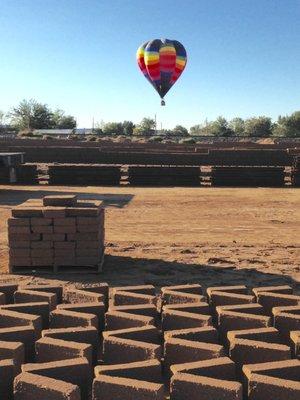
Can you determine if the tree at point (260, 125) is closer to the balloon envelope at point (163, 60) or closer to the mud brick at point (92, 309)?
the balloon envelope at point (163, 60)

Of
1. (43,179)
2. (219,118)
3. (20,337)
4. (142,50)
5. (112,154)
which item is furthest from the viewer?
(219,118)

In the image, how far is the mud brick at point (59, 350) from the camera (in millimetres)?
4426

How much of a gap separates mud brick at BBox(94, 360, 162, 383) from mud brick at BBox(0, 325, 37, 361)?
3.49 feet

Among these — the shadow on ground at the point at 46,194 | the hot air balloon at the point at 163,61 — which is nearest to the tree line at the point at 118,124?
the hot air balloon at the point at 163,61

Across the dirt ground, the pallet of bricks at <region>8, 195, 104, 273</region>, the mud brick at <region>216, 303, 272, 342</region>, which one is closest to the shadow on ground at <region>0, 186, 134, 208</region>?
the dirt ground

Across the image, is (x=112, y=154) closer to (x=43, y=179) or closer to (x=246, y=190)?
(x=43, y=179)

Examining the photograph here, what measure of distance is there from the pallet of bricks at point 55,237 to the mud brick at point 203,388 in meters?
4.50

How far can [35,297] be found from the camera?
19.6 ft

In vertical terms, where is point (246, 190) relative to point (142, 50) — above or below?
below

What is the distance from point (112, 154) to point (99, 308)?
25678mm

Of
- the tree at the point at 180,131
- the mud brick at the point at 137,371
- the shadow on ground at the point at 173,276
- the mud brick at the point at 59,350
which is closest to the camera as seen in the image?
the mud brick at the point at 137,371

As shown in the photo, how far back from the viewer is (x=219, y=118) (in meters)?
136

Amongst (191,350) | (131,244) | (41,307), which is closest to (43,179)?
(131,244)

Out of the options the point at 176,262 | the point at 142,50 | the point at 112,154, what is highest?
the point at 142,50
